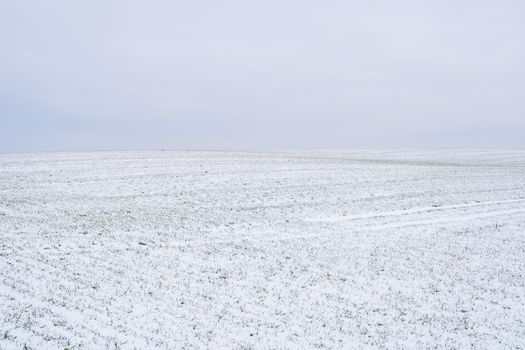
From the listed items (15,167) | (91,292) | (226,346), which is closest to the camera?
(226,346)

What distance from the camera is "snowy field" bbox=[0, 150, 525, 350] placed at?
10031 mm

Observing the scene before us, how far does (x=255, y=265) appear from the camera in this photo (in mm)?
14953

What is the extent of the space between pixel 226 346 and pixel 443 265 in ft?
29.8

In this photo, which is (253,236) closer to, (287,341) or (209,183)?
(287,341)

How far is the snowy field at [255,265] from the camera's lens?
395 inches

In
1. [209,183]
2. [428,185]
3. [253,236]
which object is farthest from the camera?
[428,185]

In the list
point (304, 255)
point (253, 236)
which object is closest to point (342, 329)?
point (304, 255)

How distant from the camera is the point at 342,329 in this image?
1041 cm

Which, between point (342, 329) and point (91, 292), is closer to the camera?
point (342, 329)

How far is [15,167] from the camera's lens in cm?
3456

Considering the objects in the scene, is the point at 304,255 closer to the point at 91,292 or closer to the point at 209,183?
the point at 91,292

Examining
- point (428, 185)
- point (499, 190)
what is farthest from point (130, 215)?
point (499, 190)

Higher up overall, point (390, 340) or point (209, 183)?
point (209, 183)

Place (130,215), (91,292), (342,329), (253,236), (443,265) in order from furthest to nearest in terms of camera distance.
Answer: (130,215)
(253,236)
(443,265)
(91,292)
(342,329)
